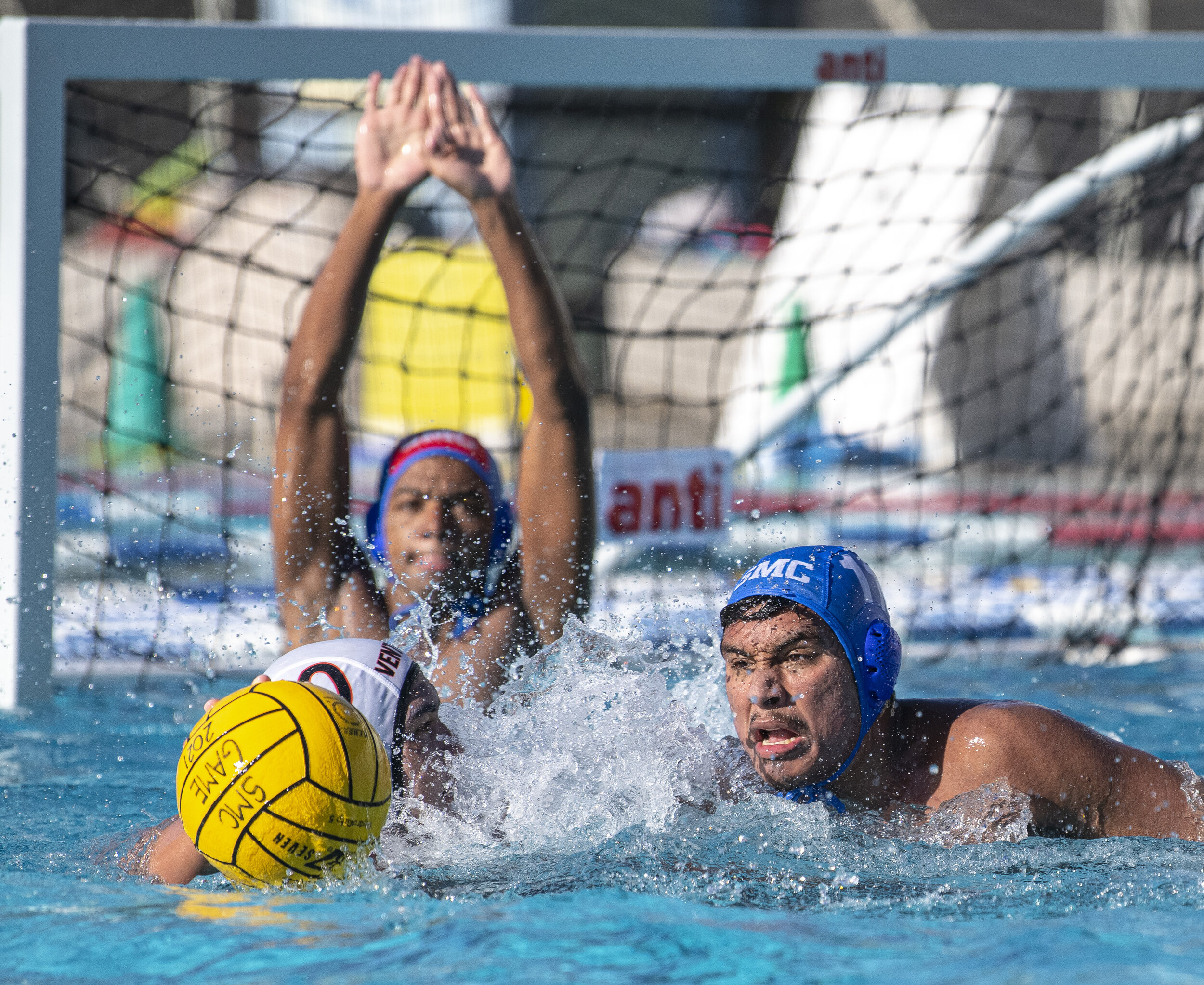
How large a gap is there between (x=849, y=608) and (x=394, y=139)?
5.84 feet

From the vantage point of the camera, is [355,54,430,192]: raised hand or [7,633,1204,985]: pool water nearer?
[7,633,1204,985]: pool water

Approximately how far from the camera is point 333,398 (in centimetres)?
331

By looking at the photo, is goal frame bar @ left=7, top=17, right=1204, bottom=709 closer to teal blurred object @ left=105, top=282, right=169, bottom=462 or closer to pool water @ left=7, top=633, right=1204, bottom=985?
pool water @ left=7, top=633, right=1204, bottom=985

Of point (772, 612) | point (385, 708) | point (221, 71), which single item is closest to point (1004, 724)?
point (772, 612)

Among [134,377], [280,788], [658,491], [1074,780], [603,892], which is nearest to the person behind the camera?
[280,788]

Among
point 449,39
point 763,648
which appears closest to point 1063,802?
point 763,648

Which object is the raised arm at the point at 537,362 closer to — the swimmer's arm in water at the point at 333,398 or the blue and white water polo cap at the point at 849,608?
the swimmer's arm in water at the point at 333,398

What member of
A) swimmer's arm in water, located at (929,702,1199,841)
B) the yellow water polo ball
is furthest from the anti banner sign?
the yellow water polo ball

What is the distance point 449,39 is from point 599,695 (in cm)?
204

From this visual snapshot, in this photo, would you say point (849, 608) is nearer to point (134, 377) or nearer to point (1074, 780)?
point (1074, 780)

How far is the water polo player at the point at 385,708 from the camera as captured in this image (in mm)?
2418

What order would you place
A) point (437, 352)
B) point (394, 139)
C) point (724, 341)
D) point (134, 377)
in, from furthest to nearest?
point (437, 352), point (134, 377), point (724, 341), point (394, 139)

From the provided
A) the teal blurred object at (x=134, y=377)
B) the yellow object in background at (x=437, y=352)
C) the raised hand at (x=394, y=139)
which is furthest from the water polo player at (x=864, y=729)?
the yellow object in background at (x=437, y=352)

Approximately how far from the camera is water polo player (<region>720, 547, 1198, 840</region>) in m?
2.37
